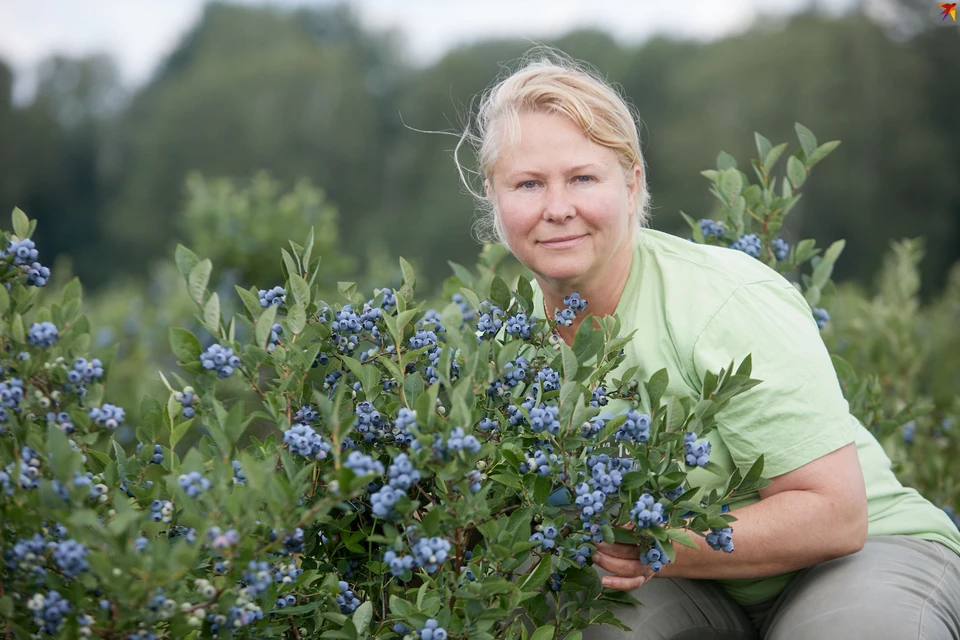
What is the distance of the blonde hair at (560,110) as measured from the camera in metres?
2.26

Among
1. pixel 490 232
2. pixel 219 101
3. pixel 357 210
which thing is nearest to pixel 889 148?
pixel 357 210

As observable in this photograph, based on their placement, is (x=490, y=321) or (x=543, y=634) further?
(x=490, y=321)

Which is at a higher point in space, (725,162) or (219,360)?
(725,162)

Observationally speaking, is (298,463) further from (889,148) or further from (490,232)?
(889,148)

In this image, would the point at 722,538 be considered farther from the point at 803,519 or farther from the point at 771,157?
the point at 771,157

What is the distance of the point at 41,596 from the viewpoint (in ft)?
5.06

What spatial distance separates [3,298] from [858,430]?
1935 mm

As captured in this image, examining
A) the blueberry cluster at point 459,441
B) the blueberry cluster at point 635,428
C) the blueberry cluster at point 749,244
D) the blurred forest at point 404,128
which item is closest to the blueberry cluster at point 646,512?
the blueberry cluster at point 635,428

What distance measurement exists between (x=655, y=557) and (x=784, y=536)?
14.5 inches

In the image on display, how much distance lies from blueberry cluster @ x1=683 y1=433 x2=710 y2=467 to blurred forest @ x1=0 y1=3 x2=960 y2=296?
2704 centimetres

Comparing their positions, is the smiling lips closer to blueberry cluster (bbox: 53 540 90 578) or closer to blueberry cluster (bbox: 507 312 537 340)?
blueberry cluster (bbox: 507 312 537 340)

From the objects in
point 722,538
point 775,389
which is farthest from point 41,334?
point 775,389

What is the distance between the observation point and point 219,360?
181 cm

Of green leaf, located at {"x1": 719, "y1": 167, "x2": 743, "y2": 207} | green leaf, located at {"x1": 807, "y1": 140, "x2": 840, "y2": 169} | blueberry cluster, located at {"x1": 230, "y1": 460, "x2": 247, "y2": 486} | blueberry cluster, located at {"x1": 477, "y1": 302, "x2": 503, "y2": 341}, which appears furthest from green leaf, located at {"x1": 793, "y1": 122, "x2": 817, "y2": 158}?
blueberry cluster, located at {"x1": 230, "y1": 460, "x2": 247, "y2": 486}
